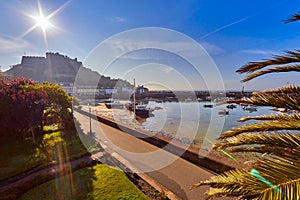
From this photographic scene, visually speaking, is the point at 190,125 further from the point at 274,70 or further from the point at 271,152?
the point at 271,152

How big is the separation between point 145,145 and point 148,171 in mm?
4059

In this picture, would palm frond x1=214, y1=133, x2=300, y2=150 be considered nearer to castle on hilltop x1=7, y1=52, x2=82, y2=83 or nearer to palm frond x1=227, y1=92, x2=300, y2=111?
palm frond x1=227, y1=92, x2=300, y2=111

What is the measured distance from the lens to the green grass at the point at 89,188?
6.11 metres

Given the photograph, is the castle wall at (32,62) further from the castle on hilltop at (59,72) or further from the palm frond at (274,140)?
the palm frond at (274,140)

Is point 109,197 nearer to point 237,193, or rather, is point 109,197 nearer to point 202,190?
point 202,190

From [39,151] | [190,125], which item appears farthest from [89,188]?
[190,125]

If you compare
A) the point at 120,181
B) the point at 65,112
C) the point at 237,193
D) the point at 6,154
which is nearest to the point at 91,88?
the point at 65,112

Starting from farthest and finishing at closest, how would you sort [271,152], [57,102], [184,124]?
[184,124]
[57,102]
[271,152]

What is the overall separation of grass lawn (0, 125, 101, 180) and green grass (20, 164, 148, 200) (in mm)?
2158

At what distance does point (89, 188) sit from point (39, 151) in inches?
239

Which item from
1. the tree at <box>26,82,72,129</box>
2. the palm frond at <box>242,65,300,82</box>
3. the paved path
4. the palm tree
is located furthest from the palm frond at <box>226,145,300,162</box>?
the tree at <box>26,82,72,129</box>

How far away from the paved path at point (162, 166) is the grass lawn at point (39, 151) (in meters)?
1.81

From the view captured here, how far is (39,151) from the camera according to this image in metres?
10.7

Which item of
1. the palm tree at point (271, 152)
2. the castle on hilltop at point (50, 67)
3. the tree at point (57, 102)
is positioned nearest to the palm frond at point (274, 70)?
the palm tree at point (271, 152)
